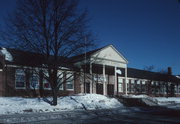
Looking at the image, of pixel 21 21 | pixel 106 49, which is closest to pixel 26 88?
pixel 21 21

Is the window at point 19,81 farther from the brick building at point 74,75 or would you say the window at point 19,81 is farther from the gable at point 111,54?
the gable at point 111,54

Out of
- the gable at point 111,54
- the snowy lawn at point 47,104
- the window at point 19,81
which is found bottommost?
the snowy lawn at point 47,104

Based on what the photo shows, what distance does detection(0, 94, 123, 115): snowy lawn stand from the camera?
15.7 m

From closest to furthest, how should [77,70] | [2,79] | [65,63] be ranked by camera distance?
[65,63], [77,70], [2,79]

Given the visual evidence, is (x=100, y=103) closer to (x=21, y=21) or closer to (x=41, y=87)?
(x=41, y=87)

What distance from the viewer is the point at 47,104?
1798cm

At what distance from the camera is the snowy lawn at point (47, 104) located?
51.4ft

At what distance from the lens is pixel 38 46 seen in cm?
1675

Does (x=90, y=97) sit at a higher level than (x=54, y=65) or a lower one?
lower

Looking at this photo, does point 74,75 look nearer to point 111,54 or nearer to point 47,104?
point 47,104

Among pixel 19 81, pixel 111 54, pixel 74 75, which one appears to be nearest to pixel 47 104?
pixel 74 75

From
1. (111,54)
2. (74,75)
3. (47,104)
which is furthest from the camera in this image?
(111,54)

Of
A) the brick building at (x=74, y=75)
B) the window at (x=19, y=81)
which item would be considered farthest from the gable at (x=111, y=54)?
the window at (x=19, y=81)

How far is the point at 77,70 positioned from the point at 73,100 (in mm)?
3857
